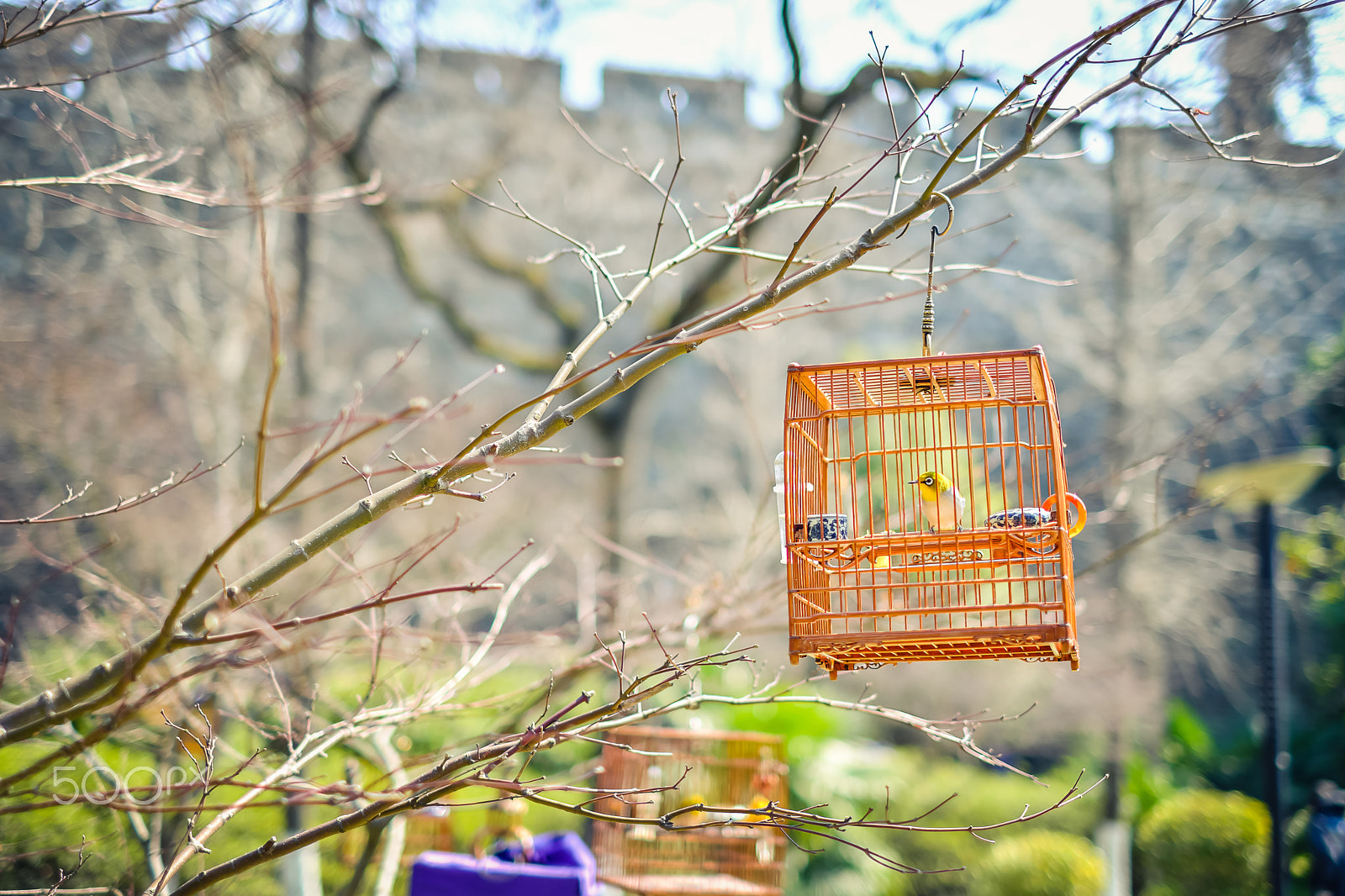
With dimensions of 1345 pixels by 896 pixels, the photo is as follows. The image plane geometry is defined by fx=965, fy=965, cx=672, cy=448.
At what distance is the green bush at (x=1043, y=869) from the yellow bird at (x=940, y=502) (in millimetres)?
6879

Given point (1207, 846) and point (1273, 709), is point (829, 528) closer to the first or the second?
point (1273, 709)

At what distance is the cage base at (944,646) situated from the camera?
2301 millimetres

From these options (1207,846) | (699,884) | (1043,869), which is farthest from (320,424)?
(1207,846)

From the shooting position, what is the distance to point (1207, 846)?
903 cm

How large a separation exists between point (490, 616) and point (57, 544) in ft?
27.3

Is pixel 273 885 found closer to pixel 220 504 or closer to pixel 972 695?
pixel 220 504

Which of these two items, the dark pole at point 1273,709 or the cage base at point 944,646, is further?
the dark pole at point 1273,709

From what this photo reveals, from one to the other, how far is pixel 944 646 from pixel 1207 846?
8434 mm

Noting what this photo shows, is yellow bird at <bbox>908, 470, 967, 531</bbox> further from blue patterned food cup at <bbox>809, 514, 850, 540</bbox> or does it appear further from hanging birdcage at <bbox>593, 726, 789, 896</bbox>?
hanging birdcage at <bbox>593, 726, 789, 896</bbox>

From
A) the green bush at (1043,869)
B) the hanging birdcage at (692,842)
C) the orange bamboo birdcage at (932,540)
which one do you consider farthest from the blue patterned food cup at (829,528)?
the green bush at (1043,869)

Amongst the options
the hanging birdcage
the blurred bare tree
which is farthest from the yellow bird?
the hanging birdcage

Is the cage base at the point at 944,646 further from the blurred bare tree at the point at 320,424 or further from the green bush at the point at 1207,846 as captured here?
the green bush at the point at 1207,846

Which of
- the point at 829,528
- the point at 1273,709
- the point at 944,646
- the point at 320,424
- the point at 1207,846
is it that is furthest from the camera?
the point at 1207,846

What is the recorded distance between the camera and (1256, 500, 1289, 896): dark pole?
22.1 feet
